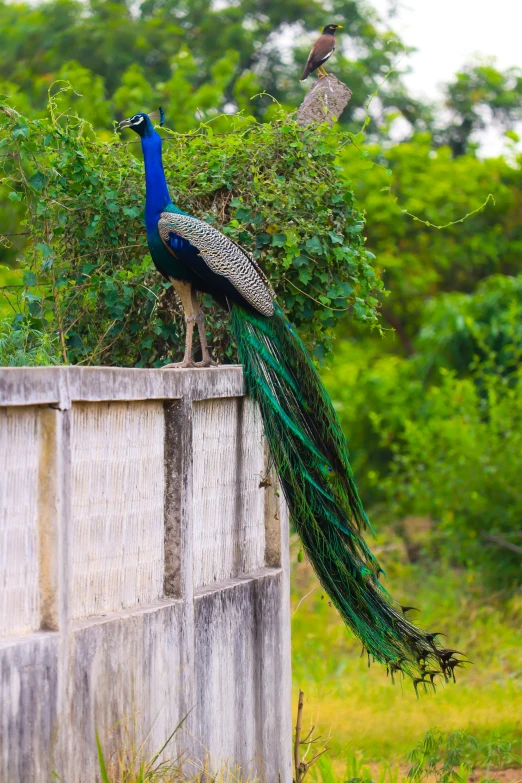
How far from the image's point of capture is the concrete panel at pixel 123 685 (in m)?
3.12

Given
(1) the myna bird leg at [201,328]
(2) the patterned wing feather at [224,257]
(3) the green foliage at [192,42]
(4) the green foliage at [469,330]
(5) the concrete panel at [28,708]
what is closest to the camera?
(5) the concrete panel at [28,708]

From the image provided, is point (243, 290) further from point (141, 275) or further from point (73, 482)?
point (73, 482)

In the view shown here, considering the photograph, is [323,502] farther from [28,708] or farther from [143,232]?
[28,708]

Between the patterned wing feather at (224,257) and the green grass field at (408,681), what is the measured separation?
1350 mm

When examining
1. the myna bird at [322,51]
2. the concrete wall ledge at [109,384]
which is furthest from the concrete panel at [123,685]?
the myna bird at [322,51]

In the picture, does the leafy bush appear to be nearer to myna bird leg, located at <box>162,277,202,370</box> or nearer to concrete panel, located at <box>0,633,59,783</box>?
myna bird leg, located at <box>162,277,202,370</box>

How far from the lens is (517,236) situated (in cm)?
1559

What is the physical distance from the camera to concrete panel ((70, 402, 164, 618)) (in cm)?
329

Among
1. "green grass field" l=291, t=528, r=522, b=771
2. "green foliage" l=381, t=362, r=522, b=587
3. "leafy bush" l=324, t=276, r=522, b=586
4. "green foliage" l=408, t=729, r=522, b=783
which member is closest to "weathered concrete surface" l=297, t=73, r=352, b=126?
"green grass field" l=291, t=528, r=522, b=771

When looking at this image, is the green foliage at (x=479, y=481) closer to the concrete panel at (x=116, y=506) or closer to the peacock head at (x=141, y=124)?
the peacock head at (x=141, y=124)

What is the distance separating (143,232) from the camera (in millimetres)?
5125

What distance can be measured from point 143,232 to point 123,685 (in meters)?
2.39

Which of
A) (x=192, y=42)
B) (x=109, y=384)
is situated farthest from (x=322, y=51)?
(x=192, y=42)

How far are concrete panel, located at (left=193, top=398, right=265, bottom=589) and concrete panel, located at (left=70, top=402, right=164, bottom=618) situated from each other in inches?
11.7
